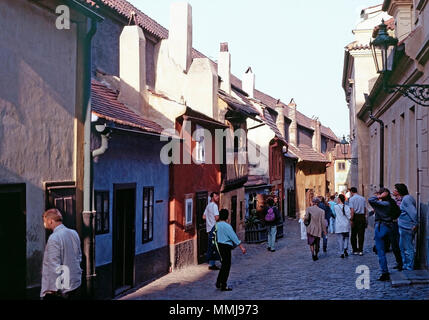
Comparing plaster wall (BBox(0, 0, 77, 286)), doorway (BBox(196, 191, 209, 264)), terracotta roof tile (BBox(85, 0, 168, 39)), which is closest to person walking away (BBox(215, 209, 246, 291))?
plaster wall (BBox(0, 0, 77, 286))

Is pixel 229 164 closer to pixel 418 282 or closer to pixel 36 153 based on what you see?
pixel 418 282

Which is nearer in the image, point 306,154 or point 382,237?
point 382,237

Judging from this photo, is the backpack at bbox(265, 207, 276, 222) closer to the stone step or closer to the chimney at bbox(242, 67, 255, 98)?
the stone step

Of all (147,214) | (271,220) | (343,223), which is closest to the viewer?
(147,214)

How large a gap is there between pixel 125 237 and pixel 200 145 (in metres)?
5.96

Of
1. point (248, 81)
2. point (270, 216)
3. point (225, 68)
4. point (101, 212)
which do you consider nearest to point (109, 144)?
point (101, 212)

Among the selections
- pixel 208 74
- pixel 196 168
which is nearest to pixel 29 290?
pixel 196 168

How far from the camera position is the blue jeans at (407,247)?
12.2 meters

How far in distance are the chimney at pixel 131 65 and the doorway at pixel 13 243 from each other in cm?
757

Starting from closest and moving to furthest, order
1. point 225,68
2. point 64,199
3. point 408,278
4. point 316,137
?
point 64,199 → point 408,278 → point 225,68 → point 316,137

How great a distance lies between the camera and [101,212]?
468 inches

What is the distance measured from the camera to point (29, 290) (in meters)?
8.84

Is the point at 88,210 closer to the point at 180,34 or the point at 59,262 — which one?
the point at 59,262

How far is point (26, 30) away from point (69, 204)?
2.85 metres
